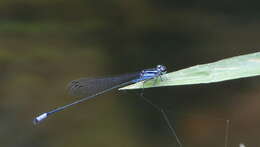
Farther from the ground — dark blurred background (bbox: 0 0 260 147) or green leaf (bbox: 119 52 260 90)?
dark blurred background (bbox: 0 0 260 147)

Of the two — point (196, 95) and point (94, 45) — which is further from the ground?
point (94, 45)

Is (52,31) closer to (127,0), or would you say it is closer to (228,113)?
(127,0)

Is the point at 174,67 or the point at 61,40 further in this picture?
the point at 61,40

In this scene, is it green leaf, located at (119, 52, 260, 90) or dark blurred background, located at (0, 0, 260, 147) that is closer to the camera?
green leaf, located at (119, 52, 260, 90)

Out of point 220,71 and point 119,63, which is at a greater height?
point 119,63

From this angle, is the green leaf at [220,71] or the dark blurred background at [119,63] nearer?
the green leaf at [220,71]

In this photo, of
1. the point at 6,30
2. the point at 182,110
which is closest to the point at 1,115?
the point at 6,30

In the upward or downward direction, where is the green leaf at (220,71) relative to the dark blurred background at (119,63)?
downward

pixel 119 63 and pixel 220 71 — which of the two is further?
pixel 119 63
